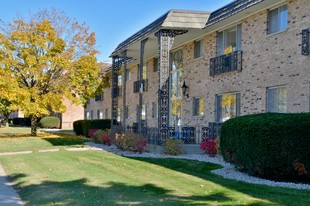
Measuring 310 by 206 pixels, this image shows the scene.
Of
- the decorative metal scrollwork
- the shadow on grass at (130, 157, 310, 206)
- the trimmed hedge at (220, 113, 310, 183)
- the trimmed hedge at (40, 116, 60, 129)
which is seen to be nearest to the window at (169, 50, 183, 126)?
the decorative metal scrollwork

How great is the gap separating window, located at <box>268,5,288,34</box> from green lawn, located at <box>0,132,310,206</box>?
5908 mm

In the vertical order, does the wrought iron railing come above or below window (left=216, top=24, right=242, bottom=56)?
below

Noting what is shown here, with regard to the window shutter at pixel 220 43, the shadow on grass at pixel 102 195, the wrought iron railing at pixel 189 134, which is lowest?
the shadow on grass at pixel 102 195

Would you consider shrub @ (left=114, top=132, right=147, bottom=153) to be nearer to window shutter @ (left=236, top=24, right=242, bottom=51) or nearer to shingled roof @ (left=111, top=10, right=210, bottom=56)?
shingled roof @ (left=111, top=10, right=210, bottom=56)

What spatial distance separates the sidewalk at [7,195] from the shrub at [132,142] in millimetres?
7303

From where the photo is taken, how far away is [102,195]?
793 centimetres

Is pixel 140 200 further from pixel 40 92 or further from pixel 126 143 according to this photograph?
pixel 40 92

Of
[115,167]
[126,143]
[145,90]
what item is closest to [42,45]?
[145,90]

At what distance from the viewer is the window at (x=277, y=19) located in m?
15.0

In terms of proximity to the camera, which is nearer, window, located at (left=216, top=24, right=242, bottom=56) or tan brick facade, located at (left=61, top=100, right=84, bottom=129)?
window, located at (left=216, top=24, right=242, bottom=56)

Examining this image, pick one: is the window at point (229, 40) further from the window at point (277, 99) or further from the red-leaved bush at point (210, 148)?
the red-leaved bush at point (210, 148)

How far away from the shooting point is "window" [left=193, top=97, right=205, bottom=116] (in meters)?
20.6

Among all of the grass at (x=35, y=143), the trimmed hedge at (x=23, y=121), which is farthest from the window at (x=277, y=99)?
the trimmed hedge at (x=23, y=121)

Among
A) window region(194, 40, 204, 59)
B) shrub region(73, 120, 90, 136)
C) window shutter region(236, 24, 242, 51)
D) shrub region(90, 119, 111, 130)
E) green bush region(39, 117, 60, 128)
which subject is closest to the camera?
window shutter region(236, 24, 242, 51)
